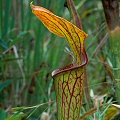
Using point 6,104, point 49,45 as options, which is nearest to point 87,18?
point 49,45

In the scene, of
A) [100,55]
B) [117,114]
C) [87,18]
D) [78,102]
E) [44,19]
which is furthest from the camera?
[87,18]

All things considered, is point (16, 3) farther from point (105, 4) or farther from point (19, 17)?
point (105, 4)

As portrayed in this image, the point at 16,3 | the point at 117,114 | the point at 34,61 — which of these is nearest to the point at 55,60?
the point at 34,61

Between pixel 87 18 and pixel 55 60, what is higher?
pixel 87 18

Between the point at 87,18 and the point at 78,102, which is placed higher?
the point at 87,18

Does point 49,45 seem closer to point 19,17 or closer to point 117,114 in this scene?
point 19,17

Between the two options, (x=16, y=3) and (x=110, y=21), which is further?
(x=16, y=3)

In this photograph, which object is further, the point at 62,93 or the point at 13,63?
the point at 13,63

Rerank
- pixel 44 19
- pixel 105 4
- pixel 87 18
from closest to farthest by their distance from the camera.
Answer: pixel 44 19 < pixel 105 4 < pixel 87 18

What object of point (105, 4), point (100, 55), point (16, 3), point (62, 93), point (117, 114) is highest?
point (16, 3)
